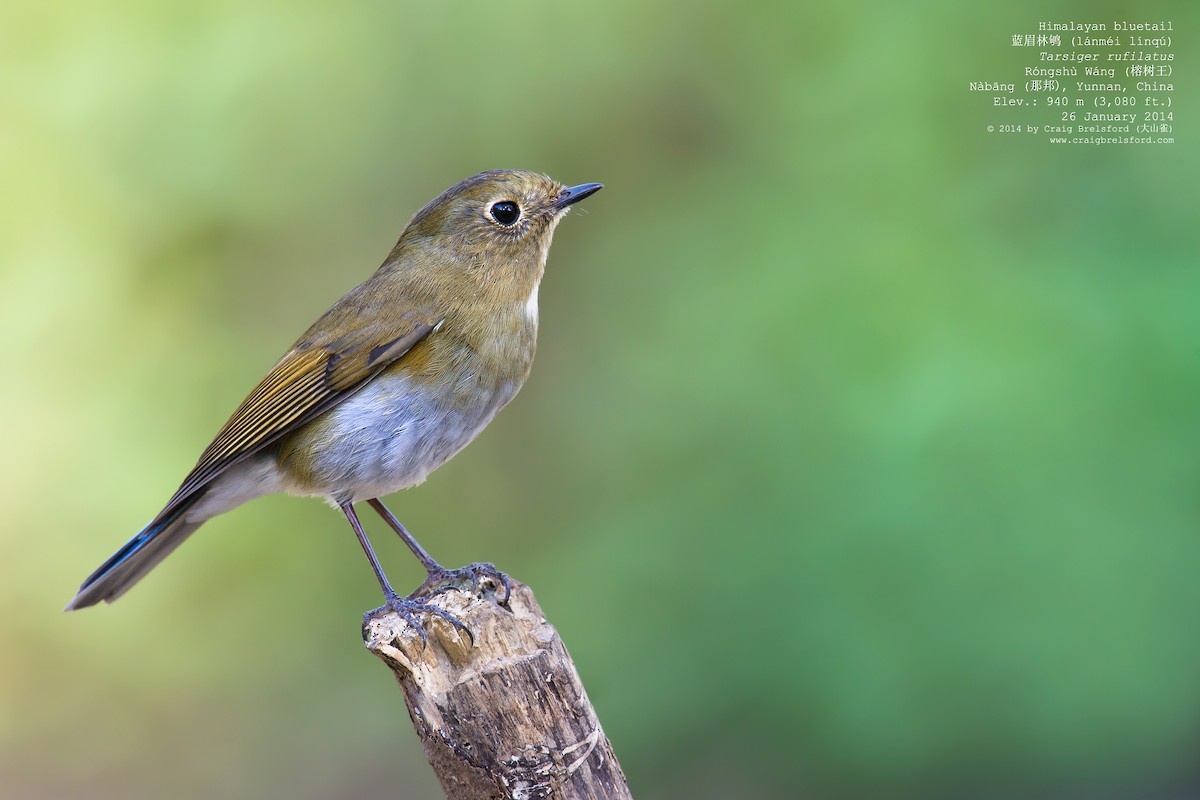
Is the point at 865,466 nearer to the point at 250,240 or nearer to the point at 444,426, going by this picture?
the point at 444,426

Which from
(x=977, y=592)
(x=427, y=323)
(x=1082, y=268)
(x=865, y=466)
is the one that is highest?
(x=427, y=323)

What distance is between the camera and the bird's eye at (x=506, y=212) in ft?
12.8

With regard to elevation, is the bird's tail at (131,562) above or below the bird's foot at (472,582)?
above

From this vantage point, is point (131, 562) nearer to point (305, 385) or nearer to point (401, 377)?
point (305, 385)

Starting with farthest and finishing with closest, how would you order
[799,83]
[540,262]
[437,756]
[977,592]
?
[799,83] → [977,592] → [540,262] → [437,756]

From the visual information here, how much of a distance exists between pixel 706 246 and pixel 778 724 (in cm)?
200

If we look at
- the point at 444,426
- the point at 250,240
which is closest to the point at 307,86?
the point at 250,240

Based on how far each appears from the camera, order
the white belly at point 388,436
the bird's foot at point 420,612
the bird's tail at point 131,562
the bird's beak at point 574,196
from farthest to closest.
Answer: the bird's beak at point 574,196 < the bird's tail at point 131,562 < the white belly at point 388,436 < the bird's foot at point 420,612

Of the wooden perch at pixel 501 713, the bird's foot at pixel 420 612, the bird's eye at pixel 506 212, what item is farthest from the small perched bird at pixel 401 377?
the wooden perch at pixel 501 713

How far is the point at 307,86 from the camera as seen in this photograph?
5.59 metres

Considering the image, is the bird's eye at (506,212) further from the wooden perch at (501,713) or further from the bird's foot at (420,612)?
the wooden perch at (501,713)

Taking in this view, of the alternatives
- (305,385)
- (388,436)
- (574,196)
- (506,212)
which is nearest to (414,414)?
(388,436)

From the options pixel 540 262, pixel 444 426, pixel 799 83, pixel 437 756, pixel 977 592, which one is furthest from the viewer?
pixel 799 83

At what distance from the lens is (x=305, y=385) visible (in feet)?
12.4
